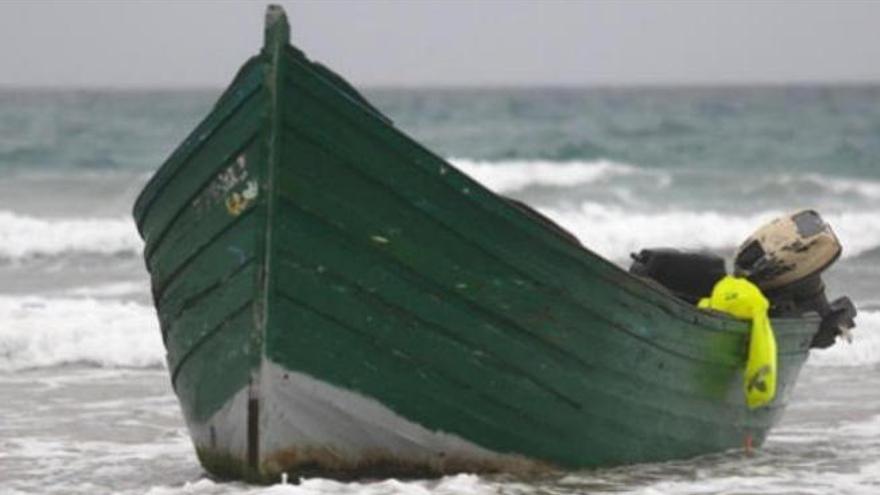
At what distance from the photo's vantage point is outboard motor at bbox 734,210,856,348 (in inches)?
329

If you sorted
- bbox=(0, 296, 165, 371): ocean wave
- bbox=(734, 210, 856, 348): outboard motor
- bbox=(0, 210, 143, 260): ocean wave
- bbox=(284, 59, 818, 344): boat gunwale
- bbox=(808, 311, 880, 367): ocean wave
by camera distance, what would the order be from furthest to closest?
bbox=(0, 210, 143, 260): ocean wave, bbox=(0, 296, 165, 371): ocean wave, bbox=(808, 311, 880, 367): ocean wave, bbox=(734, 210, 856, 348): outboard motor, bbox=(284, 59, 818, 344): boat gunwale

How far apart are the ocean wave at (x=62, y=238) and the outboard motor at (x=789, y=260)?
1382 cm

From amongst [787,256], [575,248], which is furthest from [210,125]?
[787,256]

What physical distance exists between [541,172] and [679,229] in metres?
8.21

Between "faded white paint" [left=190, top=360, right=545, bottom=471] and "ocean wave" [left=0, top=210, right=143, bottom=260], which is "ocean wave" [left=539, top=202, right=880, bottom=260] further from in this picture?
"faded white paint" [left=190, top=360, right=545, bottom=471]

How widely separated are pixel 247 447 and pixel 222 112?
1253 mm

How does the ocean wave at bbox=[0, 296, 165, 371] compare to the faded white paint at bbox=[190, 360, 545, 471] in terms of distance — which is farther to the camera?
the ocean wave at bbox=[0, 296, 165, 371]

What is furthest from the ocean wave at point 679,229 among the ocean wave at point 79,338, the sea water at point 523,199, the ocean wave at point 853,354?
the ocean wave at point 79,338

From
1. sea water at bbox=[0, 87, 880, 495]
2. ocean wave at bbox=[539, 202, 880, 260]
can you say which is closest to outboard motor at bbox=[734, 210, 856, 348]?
sea water at bbox=[0, 87, 880, 495]

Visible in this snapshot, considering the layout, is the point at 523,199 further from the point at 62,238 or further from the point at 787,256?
the point at 787,256

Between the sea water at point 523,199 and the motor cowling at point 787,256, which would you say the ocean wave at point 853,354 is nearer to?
the sea water at point 523,199

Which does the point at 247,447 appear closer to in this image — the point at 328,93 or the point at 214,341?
the point at 214,341

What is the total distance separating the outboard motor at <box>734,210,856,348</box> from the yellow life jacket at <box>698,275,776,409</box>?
33 cm

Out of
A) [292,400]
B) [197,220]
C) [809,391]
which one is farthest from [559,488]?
[809,391]
